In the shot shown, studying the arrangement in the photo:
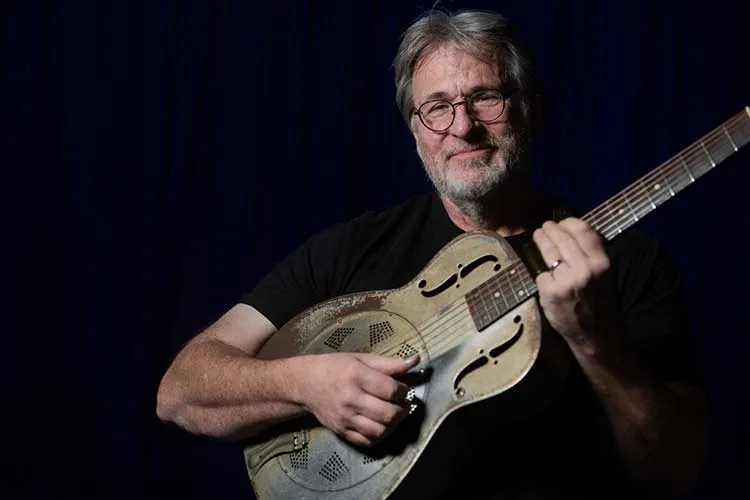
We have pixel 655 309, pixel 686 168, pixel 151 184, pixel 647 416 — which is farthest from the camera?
pixel 151 184

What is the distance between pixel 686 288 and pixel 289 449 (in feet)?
3.68

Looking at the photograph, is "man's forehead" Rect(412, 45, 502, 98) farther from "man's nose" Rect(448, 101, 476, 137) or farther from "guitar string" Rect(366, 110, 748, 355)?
"guitar string" Rect(366, 110, 748, 355)

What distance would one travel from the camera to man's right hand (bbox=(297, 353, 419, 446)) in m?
1.46

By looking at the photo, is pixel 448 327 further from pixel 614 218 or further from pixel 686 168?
pixel 686 168

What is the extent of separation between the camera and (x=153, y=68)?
8.25ft

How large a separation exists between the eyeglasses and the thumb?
469mm

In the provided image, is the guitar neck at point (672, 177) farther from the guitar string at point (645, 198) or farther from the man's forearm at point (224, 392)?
the man's forearm at point (224, 392)

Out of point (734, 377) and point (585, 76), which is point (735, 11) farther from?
point (734, 377)

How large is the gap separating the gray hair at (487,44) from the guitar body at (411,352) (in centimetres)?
42

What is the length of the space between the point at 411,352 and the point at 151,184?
→ 1208mm

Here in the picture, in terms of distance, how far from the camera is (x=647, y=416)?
1.46 metres

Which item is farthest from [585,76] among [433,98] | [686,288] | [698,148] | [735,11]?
Answer: [698,148]

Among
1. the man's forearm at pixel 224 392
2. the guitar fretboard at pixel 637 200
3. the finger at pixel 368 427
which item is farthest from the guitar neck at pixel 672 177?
the man's forearm at pixel 224 392

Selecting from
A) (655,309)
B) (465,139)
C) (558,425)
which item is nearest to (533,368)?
(558,425)
